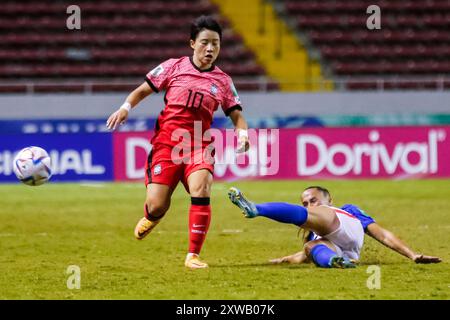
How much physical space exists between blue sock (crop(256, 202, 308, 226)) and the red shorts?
27.0 inches

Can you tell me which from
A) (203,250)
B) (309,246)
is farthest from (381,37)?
(309,246)

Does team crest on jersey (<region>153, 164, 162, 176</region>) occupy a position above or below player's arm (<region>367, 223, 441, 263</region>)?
above

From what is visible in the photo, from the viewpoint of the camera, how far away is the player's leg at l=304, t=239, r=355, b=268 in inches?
290

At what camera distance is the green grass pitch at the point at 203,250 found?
21.2 feet

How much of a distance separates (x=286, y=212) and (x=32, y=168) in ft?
8.20

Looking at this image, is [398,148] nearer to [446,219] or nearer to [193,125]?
[446,219]

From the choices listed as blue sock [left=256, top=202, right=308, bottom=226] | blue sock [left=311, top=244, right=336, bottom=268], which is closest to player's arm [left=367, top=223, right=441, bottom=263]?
blue sock [left=311, top=244, right=336, bottom=268]

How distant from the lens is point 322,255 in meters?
7.39

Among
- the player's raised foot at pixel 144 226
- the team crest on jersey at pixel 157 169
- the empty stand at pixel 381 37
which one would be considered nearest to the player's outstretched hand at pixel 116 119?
the team crest on jersey at pixel 157 169

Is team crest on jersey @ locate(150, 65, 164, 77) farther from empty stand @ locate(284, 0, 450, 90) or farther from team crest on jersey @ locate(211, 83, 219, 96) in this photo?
empty stand @ locate(284, 0, 450, 90)

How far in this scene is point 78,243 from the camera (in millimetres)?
9680

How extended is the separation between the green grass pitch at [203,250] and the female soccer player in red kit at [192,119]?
510 millimetres

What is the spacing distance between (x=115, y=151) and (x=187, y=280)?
32.8 feet

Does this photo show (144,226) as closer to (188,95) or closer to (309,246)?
(188,95)
